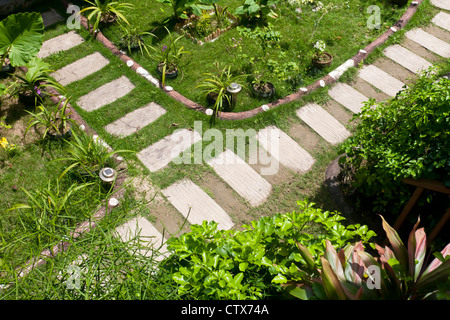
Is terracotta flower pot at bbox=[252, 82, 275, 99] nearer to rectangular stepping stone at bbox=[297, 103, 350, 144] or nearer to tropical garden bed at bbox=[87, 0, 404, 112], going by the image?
tropical garden bed at bbox=[87, 0, 404, 112]

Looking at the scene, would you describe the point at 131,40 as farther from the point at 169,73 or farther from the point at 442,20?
the point at 442,20

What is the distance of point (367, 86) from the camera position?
5.94m

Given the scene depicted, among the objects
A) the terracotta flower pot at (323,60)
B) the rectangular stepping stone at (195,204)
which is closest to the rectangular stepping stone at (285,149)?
the rectangular stepping stone at (195,204)

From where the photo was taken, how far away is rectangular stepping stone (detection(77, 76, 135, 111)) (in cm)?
549

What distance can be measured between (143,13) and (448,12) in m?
5.88

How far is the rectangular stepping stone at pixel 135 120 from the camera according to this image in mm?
5211

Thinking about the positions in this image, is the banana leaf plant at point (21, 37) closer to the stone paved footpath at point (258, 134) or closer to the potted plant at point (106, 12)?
the stone paved footpath at point (258, 134)

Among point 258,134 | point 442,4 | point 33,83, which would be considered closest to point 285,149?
point 258,134

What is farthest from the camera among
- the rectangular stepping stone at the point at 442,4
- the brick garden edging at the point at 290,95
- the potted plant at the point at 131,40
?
the rectangular stepping stone at the point at 442,4

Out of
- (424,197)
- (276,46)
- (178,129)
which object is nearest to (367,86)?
(276,46)

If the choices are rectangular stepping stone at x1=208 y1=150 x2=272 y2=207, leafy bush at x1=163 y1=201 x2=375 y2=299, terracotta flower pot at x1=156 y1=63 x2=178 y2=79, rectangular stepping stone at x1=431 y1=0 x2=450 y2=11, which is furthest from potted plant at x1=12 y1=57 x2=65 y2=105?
rectangular stepping stone at x1=431 y1=0 x2=450 y2=11

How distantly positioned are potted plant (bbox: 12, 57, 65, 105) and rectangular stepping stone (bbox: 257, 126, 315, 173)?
304 cm

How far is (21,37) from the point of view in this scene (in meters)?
5.06
